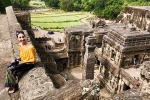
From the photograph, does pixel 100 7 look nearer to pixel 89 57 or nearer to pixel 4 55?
pixel 89 57

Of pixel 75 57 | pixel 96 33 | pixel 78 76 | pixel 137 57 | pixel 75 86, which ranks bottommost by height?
pixel 78 76

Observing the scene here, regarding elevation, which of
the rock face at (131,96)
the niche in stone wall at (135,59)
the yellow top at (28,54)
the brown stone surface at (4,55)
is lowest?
the niche in stone wall at (135,59)

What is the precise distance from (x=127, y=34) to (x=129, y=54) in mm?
1757

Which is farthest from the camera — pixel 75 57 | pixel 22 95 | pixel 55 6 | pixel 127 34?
pixel 55 6

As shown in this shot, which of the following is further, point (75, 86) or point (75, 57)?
point (75, 57)

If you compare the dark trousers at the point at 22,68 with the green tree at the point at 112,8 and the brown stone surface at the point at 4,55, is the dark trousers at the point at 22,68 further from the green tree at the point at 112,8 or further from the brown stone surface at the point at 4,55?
the green tree at the point at 112,8

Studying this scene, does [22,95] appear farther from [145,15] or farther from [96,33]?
[145,15]

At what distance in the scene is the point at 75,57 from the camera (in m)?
23.6

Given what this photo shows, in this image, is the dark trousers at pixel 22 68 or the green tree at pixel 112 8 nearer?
the dark trousers at pixel 22 68

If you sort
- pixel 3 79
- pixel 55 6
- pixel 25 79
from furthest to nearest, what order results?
pixel 55 6
pixel 3 79
pixel 25 79

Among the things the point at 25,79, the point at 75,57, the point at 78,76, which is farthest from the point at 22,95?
the point at 75,57

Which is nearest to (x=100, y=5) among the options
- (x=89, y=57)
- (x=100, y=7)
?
(x=100, y=7)

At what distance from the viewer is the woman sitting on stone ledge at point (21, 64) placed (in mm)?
5254

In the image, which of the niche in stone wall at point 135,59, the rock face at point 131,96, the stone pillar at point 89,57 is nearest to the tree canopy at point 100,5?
the stone pillar at point 89,57
